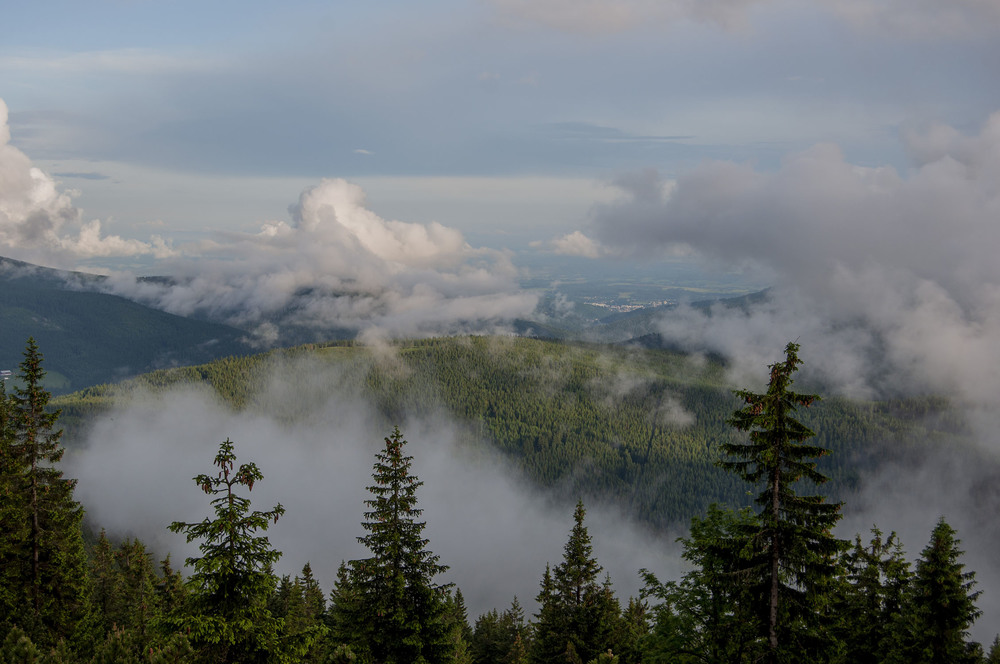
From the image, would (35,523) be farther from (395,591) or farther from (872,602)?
(872,602)

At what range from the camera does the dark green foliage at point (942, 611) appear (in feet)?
84.7

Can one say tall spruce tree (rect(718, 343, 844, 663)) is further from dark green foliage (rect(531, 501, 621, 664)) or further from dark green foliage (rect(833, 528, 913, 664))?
dark green foliage (rect(531, 501, 621, 664))

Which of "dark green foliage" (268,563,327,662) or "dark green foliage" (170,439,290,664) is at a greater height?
"dark green foliage" (170,439,290,664)

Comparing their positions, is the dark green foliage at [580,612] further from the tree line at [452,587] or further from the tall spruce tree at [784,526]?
the tall spruce tree at [784,526]

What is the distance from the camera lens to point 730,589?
1995cm

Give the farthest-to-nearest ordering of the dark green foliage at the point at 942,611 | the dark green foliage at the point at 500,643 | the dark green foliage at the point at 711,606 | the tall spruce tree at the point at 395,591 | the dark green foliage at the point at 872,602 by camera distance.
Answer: the dark green foliage at the point at 500,643, the dark green foliage at the point at 872,602, the dark green foliage at the point at 942,611, the tall spruce tree at the point at 395,591, the dark green foliage at the point at 711,606

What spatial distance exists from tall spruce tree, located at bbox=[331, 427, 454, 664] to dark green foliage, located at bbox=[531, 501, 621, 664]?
1639 centimetres

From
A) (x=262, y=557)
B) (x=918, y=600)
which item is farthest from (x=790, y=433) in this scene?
(x=918, y=600)

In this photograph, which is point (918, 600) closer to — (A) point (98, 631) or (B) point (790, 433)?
(B) point (790, 433)

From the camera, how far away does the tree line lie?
54.2ft

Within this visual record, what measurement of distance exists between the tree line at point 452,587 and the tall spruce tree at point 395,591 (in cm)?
8

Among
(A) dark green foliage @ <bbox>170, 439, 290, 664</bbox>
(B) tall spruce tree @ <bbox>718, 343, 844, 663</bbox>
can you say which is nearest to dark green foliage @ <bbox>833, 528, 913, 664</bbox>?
(B) tall spruce tree @ <bbox>718, 343, 844, 663</bbox>

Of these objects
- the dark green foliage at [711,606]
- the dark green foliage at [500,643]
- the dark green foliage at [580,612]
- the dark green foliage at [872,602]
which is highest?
the dark green foliage at [711,606]

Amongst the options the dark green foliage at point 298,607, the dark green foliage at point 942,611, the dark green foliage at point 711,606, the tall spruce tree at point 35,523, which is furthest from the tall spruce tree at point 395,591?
the dark green foliage at point 298,607
